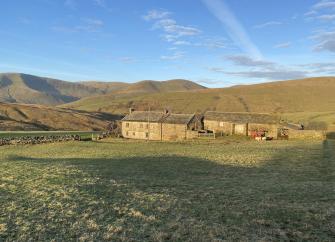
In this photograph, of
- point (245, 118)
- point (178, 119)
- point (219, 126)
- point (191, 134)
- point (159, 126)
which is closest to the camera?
point (191, 134)

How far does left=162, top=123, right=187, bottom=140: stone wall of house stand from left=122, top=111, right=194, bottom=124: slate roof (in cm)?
95

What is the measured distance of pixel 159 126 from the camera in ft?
284

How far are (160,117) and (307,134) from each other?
111 feet

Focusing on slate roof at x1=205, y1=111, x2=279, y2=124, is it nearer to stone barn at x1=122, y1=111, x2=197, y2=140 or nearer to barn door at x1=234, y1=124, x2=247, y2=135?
barn door at x1=234, y1=124, x2=247, y2=135

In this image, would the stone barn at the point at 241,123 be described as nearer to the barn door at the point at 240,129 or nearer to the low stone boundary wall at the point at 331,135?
the barn door at the point at 240,129

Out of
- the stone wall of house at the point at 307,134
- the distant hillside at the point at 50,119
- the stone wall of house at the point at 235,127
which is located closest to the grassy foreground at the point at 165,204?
the stone wall of house at the point at 307,134

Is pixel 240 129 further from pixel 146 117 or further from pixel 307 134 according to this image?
pixel 146 117

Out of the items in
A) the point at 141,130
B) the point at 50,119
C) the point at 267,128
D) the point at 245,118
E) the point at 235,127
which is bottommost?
the point at 141,130

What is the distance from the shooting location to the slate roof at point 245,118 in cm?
8138

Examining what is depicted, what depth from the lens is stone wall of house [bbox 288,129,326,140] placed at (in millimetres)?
71562

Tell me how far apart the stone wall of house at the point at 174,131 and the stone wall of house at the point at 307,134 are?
2325 cm

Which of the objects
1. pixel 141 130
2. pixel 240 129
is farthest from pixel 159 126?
pixel 240 129

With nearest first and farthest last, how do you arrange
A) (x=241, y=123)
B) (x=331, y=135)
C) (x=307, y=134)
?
1. (x=307, y=134)
2. (x=331, y=135)
3. (x=241, y=123)

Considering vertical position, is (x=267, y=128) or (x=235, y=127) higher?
(x=267, y=128)
